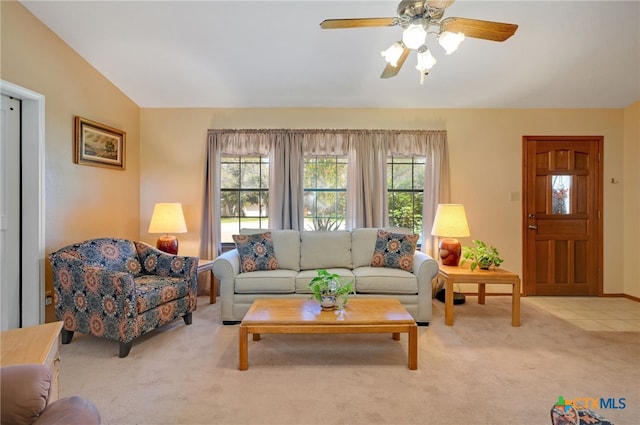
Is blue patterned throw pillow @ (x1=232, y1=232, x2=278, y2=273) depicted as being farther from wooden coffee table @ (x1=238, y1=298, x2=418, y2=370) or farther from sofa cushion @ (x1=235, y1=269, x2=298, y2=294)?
wooden coffee table @ (x1=238, y1=298, x2=418, y2=370)

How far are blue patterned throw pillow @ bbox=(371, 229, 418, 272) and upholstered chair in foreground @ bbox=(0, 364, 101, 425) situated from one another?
2973 millimetres

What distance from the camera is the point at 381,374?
7.49 feet

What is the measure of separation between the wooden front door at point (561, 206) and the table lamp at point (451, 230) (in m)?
1.33

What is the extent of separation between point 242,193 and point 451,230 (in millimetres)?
2775

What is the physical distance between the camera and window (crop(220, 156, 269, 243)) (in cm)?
450

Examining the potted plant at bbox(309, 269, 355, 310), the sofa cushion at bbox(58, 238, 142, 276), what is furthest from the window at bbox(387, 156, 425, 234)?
the sofa cushion at bbox(58, 238, 142, 276)

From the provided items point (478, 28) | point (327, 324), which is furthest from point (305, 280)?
point (478, 28)

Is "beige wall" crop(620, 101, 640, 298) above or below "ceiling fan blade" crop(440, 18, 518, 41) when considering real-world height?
below

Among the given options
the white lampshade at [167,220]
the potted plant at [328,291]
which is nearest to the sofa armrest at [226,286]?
the white lampshade at [167,220]

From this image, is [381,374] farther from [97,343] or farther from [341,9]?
[341,9]

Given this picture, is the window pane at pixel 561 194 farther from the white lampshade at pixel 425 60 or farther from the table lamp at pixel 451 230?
the white lampshade at pixel 425 60

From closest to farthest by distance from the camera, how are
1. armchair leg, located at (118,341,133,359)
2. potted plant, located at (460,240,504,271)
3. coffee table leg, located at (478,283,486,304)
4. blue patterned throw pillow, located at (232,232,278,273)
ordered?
armchair leg, located at (118,341,133,359) → potted plant, located at (460,240,504,271) → blue patterned throw pillow, located at (232,232,278,273) → coffee table leg, located at (478,283,486,304)

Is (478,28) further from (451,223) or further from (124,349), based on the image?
(124,349)

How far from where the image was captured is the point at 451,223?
3.70 metres
